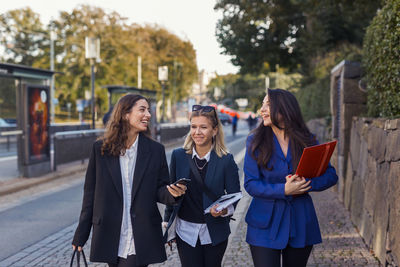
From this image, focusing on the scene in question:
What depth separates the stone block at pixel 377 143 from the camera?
490 cm

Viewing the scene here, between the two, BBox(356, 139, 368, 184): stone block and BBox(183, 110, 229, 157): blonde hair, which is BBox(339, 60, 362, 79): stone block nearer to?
BBox(356, 139, 368, 184): stone block

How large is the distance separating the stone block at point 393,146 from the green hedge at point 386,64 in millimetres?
693

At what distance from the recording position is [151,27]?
58.6 m

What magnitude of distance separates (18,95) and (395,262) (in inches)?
382

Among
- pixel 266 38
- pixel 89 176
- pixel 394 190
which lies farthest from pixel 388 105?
pixel 266 38

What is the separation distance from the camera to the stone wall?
4.14 m

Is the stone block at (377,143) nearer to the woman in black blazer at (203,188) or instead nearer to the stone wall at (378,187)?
→ the stone wall at (378,187)

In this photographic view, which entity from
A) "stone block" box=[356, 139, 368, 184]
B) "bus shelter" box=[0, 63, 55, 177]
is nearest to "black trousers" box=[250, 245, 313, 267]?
"stone block" box=[356, 139, 368, 184]

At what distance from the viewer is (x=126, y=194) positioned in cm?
308

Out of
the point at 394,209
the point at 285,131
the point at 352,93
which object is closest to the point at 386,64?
the point at 394,209

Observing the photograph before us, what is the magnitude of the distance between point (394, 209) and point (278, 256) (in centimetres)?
165

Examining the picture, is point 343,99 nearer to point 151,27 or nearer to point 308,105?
point 308,105

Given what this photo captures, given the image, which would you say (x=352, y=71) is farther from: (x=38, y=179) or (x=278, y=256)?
(x=38, y=179)

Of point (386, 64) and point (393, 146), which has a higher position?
point (386, 64)
